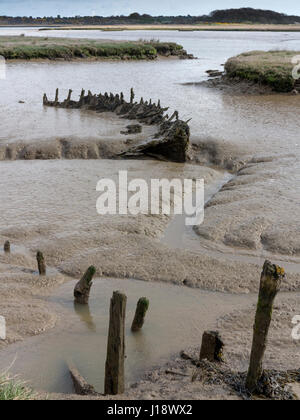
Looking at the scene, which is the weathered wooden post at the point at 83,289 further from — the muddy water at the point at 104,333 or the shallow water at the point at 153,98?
the shallow water at the point at 153,98

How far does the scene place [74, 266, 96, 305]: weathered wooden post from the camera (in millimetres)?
8773

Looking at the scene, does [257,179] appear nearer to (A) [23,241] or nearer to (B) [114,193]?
(B) [114,193]

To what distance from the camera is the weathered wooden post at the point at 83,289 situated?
8773mm

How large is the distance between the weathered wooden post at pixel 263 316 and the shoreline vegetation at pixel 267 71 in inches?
1143

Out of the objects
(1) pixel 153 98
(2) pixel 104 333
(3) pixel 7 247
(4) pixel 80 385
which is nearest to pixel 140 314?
(2) pixel 104 333

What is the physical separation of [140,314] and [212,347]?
58.4 inches

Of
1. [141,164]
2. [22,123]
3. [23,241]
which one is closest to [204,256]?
[23,241]

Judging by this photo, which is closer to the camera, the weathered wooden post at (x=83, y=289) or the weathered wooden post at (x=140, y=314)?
the weathered wooden post at (x=140, y=314)

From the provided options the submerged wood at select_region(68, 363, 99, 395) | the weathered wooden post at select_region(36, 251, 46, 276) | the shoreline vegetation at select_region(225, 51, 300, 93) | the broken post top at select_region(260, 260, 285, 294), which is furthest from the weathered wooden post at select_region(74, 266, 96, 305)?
the shoreline vegetation at select_region(225, 51, 300, 93)

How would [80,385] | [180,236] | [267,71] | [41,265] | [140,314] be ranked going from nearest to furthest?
[80,385], [140,314], [41,265], [180,236], [267,71]

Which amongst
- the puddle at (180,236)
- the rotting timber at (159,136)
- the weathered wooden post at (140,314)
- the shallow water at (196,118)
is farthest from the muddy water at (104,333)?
the rotting timber at (159,136)

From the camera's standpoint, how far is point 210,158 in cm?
1881

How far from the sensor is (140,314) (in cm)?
796

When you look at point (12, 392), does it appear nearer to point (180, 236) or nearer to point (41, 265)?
point (41, 265)
